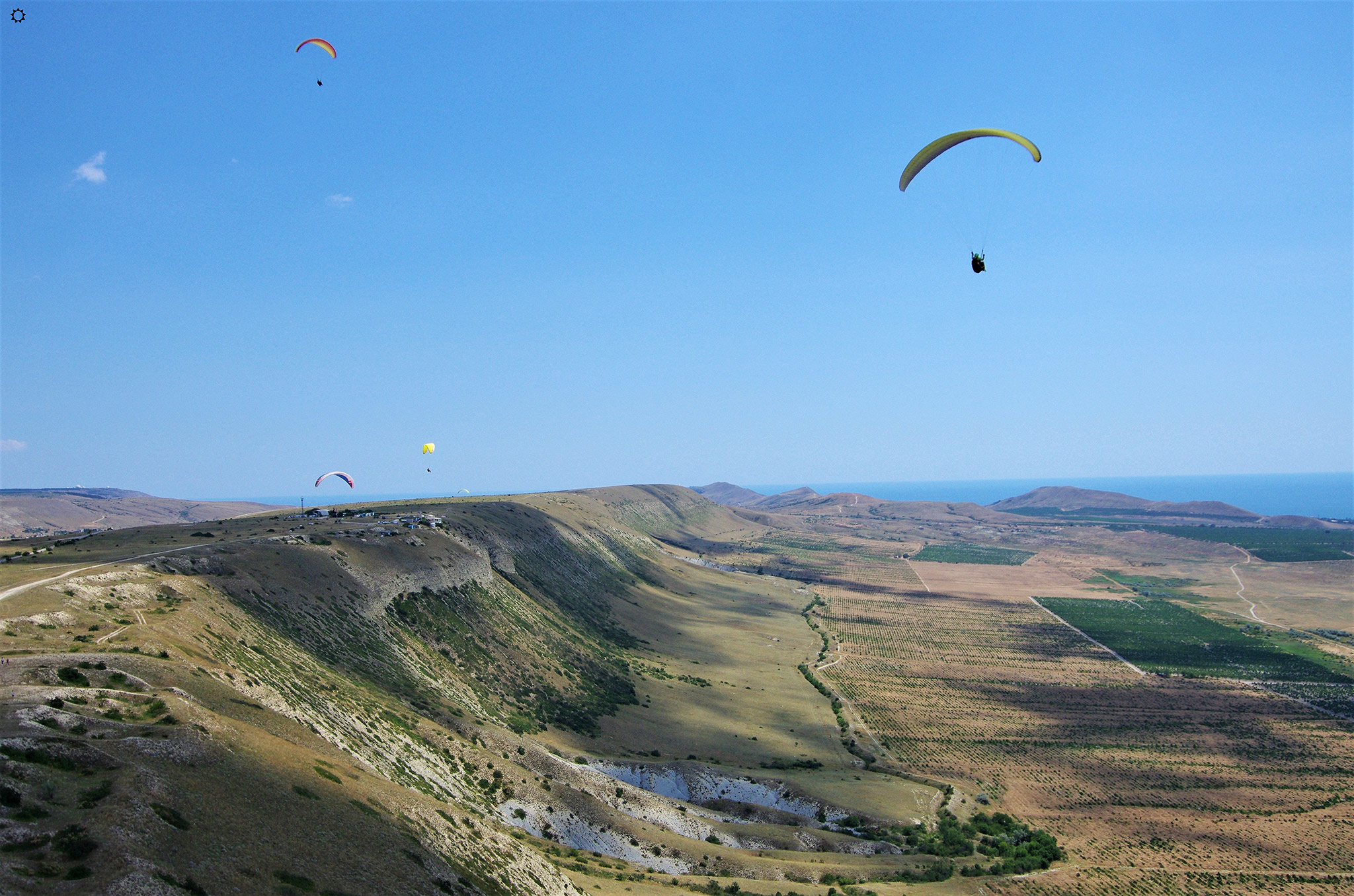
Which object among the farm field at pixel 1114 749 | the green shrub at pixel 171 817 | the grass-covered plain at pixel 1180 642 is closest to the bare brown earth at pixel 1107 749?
the farm field at pixel 1114 749

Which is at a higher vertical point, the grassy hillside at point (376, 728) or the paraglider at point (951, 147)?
the paraglider at point (951, 147)

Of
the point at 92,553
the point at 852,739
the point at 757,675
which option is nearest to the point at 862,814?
the point at 852,739

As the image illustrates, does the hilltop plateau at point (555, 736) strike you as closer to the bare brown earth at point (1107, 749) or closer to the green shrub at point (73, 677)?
the green shrub at point (73, 677)

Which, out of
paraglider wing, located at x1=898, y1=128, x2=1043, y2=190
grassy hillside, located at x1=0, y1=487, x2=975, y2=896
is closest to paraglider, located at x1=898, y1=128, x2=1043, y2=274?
paraglider wing, located at x1=898, y1=128, x2=1043, y2=190

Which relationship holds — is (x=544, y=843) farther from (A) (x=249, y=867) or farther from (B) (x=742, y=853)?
(A) (x=249, y=867)

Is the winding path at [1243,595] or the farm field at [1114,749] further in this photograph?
the winding path at [1243,595]

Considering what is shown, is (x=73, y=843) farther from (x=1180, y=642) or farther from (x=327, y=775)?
(x=1180, y=642)
